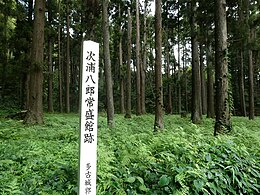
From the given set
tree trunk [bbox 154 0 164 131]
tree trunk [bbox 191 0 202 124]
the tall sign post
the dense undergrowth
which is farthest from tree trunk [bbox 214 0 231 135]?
tree trunk [bbox 191 0 202 124]

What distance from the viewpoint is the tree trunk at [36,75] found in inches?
452

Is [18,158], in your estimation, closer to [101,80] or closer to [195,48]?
[195,48]

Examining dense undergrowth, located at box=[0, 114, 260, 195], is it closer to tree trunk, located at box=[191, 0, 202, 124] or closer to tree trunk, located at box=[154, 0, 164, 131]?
tree trunk, located at box=[154, 0, 164, 131]

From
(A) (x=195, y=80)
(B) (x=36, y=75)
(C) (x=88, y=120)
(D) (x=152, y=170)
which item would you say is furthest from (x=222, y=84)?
(A) (x=195, y=80)

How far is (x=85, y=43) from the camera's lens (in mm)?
3072

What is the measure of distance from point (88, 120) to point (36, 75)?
30.8 feet

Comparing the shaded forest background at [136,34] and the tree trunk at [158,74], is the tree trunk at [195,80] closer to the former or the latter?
the shaded forest background at [136,34]

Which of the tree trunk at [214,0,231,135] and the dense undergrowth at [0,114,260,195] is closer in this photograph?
the dense undergrowth at [0,114,260,195]

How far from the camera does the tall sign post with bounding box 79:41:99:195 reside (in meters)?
2.87

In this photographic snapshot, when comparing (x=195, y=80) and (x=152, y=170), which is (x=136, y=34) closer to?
(x=195, y=80)

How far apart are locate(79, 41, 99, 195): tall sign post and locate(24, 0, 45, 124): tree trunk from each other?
29.7 ft

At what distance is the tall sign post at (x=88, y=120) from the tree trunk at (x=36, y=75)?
9.04 m

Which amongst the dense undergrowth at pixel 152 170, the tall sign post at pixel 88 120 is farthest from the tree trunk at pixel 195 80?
the tall sign post at pixel 88 120

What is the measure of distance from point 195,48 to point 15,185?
1300 centimetres
